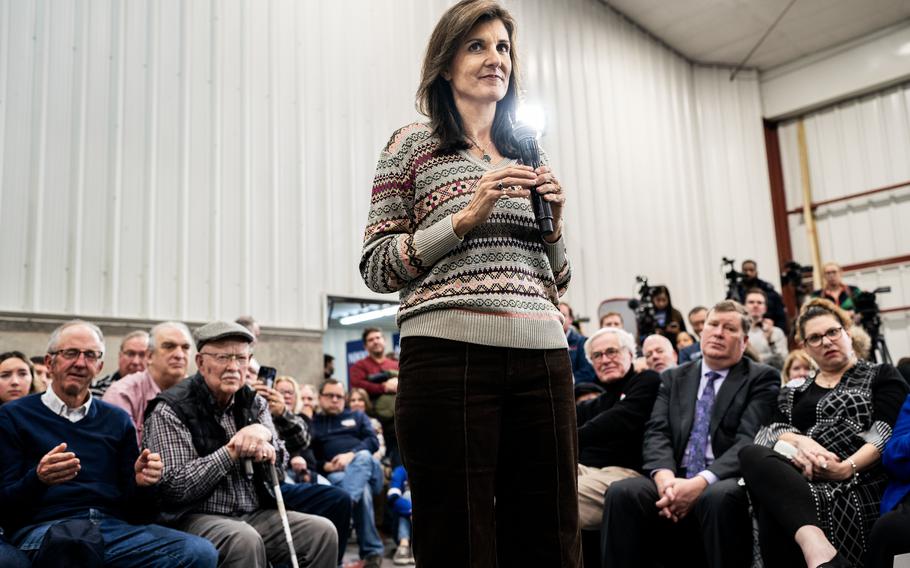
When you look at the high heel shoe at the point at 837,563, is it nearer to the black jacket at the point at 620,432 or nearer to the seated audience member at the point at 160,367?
the black jacket at the point at 620,432

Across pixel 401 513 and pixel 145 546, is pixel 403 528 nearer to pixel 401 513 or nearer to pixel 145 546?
pixel 401 513

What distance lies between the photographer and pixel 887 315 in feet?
34.8

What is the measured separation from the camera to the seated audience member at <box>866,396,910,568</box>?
2.29 m

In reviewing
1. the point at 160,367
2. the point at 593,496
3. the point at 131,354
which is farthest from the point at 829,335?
the point at 131,354

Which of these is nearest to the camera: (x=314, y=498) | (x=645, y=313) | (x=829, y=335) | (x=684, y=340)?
(x=829, y=335)

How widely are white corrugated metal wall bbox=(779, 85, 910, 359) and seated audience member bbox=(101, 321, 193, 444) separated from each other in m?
9.84

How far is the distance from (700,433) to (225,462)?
1.82 m

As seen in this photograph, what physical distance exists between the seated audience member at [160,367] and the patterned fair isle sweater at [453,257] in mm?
2446

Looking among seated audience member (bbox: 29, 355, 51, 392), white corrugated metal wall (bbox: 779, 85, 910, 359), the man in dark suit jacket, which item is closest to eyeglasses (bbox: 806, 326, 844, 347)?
the man in dark suit jacket

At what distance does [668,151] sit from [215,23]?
6.86 metres

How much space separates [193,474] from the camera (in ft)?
8.86

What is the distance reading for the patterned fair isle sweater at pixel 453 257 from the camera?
117 cm

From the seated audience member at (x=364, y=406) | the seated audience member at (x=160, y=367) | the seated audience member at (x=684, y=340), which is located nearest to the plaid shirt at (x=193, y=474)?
the seated audience member at (x=160, y=367)

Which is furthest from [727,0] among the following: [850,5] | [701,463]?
[701,463]
